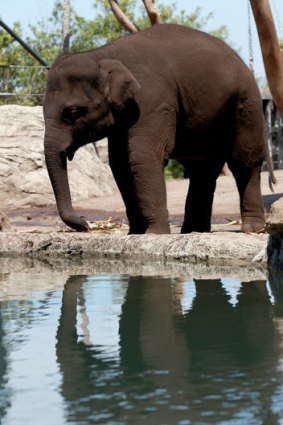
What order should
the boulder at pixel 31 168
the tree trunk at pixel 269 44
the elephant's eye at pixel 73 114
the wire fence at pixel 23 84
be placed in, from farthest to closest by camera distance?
the wire fence at pixel 23 84 → the boulder at pixel 31 168 → the tree trunk at pixel 269 44 → the elephant's eye at pixel 73 114

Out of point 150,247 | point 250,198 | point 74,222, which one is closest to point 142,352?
point 150,247

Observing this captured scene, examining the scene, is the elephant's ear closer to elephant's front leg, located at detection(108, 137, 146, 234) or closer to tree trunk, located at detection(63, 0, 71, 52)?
elephant's front leg, located at detection(108, 137, 146, 234)

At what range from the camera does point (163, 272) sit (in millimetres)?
9055

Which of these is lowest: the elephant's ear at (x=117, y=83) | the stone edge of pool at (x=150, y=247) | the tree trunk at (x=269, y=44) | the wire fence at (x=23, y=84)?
the stone edge of pool at (x=150, y=247)

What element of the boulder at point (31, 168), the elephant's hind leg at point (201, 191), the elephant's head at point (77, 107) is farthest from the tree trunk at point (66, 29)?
the elephant's head at point (77, 107)

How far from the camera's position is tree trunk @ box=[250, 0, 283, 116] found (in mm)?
12375

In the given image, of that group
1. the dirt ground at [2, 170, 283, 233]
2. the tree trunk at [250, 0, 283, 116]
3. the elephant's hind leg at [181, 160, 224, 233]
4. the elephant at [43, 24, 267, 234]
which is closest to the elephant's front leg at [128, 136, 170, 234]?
the elephant at [43, 24, 267, 234]

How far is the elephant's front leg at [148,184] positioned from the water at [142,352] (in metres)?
1.91

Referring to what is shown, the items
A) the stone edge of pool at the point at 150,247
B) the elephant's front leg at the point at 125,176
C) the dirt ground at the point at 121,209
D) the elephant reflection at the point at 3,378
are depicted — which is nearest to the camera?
the elephant reflection at the point at 3,378

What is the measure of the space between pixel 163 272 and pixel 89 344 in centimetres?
286

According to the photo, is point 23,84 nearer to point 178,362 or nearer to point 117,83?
point 117,83

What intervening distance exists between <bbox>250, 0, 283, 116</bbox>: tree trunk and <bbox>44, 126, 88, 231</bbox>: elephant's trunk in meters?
3.01

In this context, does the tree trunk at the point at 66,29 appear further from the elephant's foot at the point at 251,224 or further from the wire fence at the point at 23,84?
the elephant's foot at the point at 251,224

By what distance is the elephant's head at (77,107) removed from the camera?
35.1 ft
